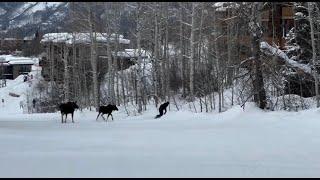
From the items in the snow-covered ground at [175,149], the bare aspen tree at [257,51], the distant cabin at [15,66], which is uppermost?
the distant cabin at [15,66]

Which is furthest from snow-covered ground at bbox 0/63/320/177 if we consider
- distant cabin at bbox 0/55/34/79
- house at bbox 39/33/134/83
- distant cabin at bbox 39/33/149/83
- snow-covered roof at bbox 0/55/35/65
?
distant cabin at bbox 0/55/34/79

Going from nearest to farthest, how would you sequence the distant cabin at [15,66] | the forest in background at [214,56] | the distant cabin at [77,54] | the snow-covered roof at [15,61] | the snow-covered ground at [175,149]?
1. the snow-covered ground at [175,149]
2. the forest in background at [214,56]
3. the distant cabin at [77,54]
4. the snow-covered roof at [15,61]
5. the distant cabin at [15,66]

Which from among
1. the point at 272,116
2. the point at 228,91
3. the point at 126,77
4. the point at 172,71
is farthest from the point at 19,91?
the point at 272,116

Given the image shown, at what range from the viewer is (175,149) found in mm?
12609

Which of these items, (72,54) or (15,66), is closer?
(72,54)

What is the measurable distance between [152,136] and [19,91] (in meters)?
71.8

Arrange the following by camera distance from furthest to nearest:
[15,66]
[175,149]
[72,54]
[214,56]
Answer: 1. [15,66]
2. [72,54]
3. [214,56]
4. [175,149]

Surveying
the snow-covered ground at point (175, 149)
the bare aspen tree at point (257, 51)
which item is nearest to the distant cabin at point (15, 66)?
the bare aspen tree at point (257, 51)

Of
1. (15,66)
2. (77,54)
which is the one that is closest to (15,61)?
(15,66)

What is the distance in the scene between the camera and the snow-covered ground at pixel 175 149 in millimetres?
9711

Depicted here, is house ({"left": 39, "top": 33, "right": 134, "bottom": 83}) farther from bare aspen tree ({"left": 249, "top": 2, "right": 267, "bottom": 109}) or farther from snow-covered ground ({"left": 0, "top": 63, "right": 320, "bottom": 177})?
snow-covered ground ({"left": 0, "top": 63, "right": 320, "bottom": 177})

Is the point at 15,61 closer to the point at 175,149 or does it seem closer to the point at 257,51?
the point at 257,51

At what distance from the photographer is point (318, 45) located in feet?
99.8

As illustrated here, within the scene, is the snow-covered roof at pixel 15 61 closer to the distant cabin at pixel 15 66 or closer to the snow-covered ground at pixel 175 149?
the distant cabin at pixel 15 66
